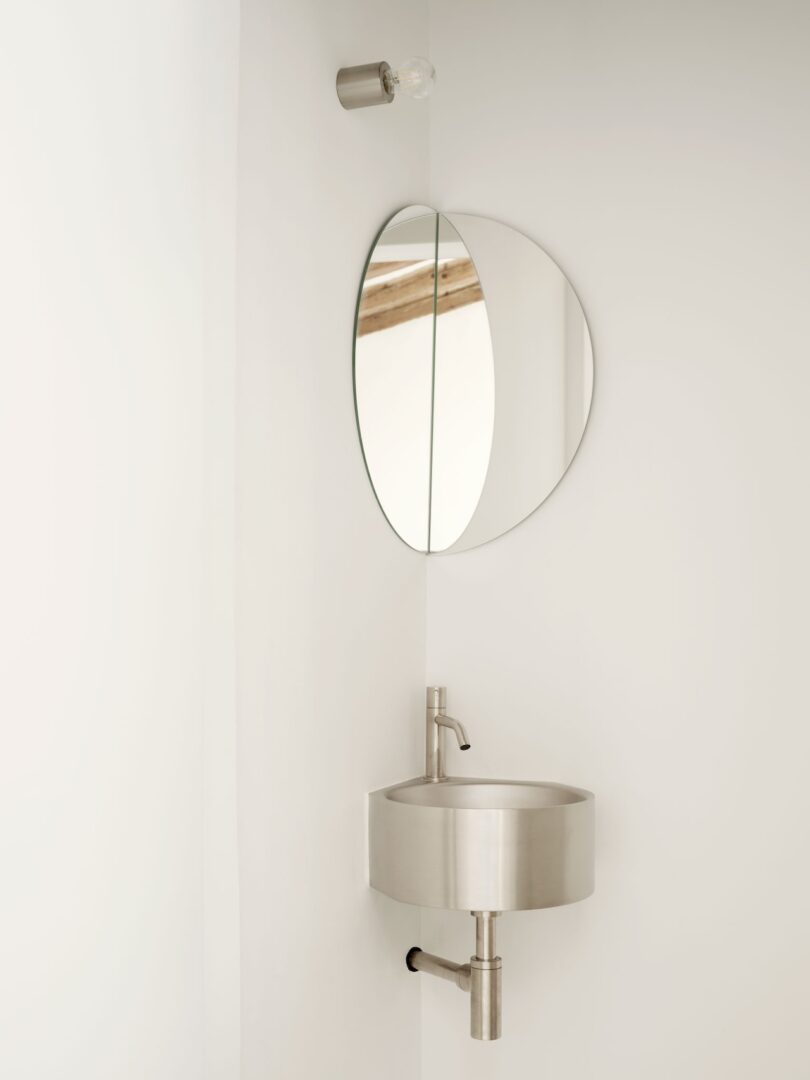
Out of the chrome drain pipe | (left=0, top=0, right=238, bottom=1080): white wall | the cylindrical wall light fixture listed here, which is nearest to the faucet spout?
the chrome drain pipe

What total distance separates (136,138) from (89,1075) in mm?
977

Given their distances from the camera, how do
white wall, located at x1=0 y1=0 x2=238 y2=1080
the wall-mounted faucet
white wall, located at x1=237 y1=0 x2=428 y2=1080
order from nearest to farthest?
white wall, located at x1=0 y1=0 x2=238 y2=1080, white wall, located at x1=237 y1=0 x2=428 y2=1080, the wall-mounted faucet

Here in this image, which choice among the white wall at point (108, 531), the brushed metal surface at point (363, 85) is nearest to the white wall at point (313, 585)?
the brushed metal surface at point (363, 85)

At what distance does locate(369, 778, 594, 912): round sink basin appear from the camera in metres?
1.63

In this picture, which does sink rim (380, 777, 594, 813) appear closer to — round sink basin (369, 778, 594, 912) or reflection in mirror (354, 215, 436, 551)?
round sink basin (369, 778, 594, 912)

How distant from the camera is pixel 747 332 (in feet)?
6.15

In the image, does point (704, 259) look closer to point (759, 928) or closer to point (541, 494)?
point (541, 494)

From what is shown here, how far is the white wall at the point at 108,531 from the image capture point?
3.27 feet

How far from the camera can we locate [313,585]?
1603 mm

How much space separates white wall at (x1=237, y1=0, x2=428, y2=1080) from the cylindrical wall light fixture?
24 mm

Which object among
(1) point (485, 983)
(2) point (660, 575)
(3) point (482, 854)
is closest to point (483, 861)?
(3) point (482, 854)

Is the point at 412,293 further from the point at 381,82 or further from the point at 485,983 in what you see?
the point at 485,983

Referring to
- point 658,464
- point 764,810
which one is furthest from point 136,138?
point 764,810

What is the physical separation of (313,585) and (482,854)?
0.48 meters
